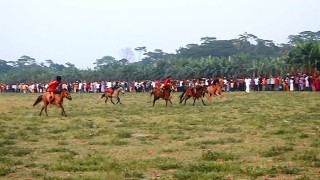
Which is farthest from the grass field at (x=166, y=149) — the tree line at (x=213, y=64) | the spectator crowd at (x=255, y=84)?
the tree line at (x=213, y=64)

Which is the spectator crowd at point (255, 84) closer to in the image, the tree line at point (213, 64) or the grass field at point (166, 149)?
the tree line at point (213, 64)

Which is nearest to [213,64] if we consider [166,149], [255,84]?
[255,84]

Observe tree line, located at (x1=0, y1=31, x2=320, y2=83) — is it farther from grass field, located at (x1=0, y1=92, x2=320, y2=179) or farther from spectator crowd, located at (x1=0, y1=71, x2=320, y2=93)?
grass field, located at (x1=0, y1=92, x2=320, y2=179)

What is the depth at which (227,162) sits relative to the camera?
30.7 ft

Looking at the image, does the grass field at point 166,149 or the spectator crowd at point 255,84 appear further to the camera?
the spectator crowd at point 255,84

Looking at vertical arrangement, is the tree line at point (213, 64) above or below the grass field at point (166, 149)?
above

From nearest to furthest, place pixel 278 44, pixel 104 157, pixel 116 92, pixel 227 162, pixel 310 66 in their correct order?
pixel 227 162 < pixel 104 157 < pixel 116 92 < pixel 310 66 < pixel 278 44

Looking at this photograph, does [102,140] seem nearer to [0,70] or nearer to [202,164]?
[202,164]

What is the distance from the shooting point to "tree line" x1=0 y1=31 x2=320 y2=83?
49.0 metres

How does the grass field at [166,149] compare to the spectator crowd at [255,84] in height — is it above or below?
below

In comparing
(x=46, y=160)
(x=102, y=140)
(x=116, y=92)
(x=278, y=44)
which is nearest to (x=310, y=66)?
(x=116, y=92)

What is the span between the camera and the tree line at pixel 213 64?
49.0 metres

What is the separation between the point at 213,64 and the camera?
59.7 metres

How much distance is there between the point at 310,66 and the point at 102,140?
3726cm
